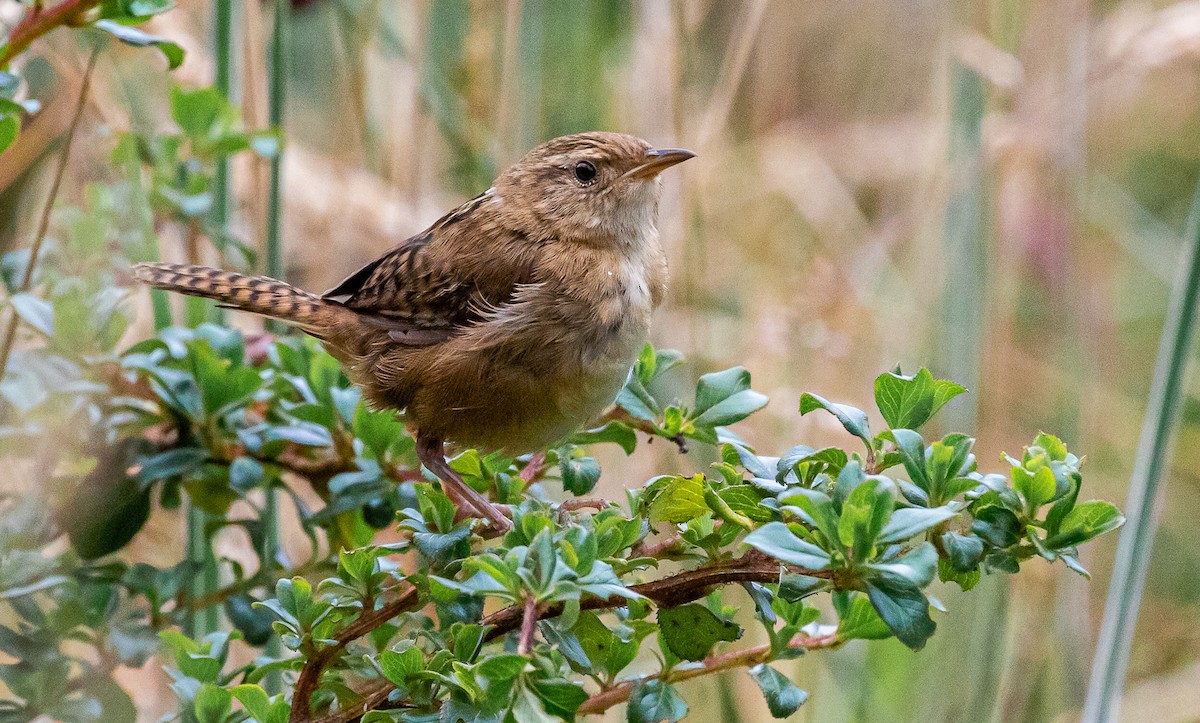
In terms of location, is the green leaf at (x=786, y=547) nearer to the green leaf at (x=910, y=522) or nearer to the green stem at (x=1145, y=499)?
the green leaf at (x=910, y=522)

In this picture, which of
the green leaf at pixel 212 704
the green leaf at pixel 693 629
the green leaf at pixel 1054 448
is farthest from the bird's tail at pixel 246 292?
the green leaf at pixel 1054 448

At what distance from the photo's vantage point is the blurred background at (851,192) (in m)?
2.62

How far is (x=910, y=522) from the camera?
1024mm

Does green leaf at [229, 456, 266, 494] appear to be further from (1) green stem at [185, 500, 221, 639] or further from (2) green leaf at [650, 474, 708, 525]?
(2) green leaf at [650, 474, 708, 525]

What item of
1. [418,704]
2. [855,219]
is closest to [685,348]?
[855,219]

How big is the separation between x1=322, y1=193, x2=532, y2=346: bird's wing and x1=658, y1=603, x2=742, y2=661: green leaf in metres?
0.90

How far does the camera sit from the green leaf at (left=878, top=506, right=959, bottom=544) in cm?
101

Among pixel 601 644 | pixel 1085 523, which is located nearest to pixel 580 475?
pixel 601 644

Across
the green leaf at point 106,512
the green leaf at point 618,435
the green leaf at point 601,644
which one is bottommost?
the green leaf at point 106,512

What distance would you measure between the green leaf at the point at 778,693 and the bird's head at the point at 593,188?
1.07m

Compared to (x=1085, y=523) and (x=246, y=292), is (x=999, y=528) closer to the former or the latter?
(x=1085, y=523)

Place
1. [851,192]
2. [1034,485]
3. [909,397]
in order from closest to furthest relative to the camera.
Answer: [1034,485]
[909,397]
[851,192]

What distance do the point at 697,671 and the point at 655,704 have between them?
107 millimetres

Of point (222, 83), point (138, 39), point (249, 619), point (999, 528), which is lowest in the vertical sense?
point (249, 619)
